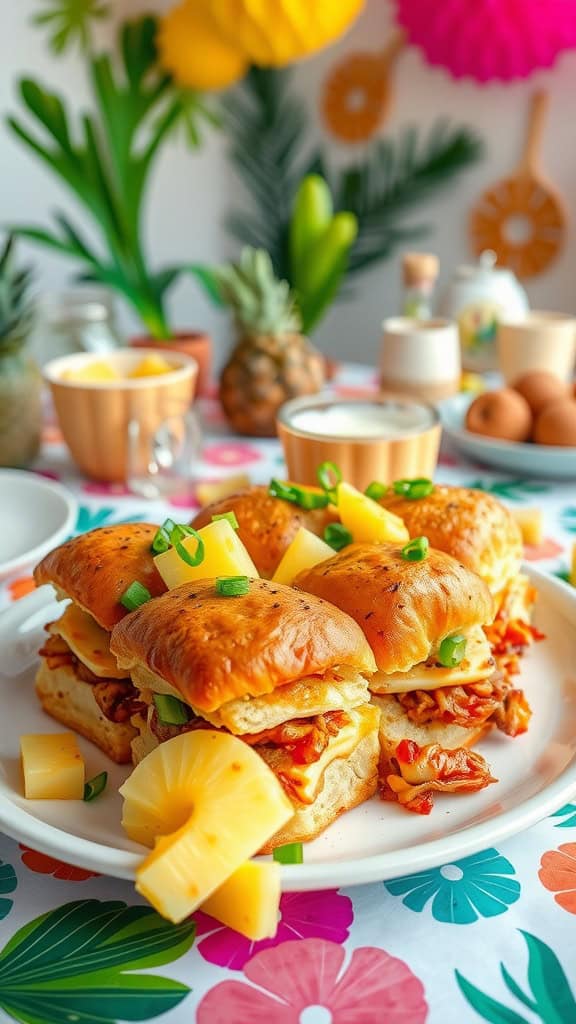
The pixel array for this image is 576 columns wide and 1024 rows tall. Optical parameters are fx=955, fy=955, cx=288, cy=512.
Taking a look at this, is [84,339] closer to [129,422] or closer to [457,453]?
[129,422]

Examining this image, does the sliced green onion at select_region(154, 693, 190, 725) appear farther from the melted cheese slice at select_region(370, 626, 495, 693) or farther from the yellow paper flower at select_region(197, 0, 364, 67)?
the yellow paper flower at select_region(197, 0, 364, 67)

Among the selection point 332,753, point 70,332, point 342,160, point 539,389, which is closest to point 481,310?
point 539,389

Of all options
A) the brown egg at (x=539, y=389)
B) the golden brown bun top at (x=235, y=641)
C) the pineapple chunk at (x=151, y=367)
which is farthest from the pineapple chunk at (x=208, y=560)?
the brown egg at (x=539, y=389)

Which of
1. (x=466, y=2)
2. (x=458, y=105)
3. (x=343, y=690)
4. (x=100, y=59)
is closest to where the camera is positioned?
(x=343, y=690)

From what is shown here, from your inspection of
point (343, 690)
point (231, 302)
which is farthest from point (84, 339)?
point (343, 690)

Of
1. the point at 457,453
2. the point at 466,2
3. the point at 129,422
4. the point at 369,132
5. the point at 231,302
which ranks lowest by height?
the point at 457,453

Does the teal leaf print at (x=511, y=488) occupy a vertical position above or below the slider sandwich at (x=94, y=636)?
below

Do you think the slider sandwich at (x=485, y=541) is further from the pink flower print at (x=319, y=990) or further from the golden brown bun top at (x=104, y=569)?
the pink flower print at (x=319, y=990)
